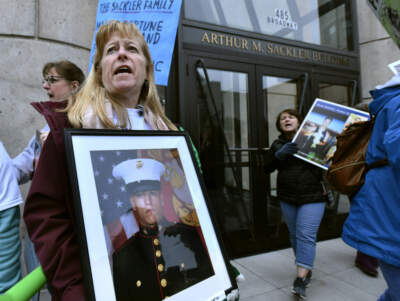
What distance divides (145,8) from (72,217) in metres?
1.64

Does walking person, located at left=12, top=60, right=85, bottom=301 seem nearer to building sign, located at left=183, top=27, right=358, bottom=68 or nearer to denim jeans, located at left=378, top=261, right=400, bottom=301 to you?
building sign, located at left=183, top=27, right=358, bottom=68

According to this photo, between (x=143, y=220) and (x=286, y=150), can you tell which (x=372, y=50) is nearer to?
(x=286, y=150)

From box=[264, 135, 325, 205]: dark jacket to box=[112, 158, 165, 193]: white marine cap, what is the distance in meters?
2.33

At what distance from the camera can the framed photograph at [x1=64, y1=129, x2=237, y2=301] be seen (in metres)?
0.71

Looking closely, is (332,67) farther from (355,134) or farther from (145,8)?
(145,8)

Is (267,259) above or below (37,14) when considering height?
below

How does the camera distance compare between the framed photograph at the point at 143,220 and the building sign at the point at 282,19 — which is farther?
the building sign at the point at 282,19

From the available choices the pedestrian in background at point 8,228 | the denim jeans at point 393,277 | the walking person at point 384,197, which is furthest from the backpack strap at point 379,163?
the pedestrian in background at point 8,228

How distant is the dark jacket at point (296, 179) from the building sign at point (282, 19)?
257 centimetres

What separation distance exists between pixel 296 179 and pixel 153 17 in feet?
7.10

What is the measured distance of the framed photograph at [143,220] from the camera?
705 millimetres

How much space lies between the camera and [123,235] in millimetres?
754

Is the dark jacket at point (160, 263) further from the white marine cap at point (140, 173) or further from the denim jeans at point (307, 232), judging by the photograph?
the denim jeans at point (307, 232)

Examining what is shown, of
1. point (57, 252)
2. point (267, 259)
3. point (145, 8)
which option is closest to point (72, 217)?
point (57, 252)
